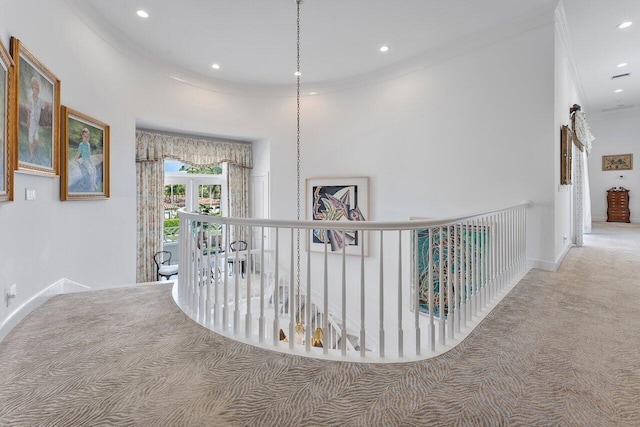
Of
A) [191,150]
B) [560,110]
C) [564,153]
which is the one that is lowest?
[564,153]

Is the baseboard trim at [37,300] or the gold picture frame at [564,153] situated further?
the gold picture frame at [564,153]

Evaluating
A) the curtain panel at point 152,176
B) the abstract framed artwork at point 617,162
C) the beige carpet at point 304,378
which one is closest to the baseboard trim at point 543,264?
the beige carpet at point 304,378

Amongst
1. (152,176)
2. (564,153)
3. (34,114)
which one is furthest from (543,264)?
(152,176)

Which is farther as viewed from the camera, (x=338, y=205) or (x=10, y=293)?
(x=338, y=205)

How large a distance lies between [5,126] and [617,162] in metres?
12.1

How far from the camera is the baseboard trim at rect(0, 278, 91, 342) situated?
2135mm

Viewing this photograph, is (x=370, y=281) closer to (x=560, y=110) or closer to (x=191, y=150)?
(x=560, y=110)

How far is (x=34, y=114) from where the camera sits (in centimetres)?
248

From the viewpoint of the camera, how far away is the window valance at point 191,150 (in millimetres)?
5142

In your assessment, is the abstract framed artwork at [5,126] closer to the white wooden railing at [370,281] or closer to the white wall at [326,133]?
the white wall at [326,133]

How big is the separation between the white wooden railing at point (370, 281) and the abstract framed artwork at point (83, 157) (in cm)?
129

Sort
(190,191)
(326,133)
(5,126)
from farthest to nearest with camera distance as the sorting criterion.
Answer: (190,191)
(326,133)
(5,126)

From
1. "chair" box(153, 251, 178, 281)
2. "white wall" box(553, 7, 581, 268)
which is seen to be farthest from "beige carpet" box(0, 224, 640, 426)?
"chair" box(153, 251, 178, 281)

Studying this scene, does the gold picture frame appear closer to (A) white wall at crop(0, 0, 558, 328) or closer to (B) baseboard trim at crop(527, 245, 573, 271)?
(A) white wall at crop(0, 0, 558, 328)
